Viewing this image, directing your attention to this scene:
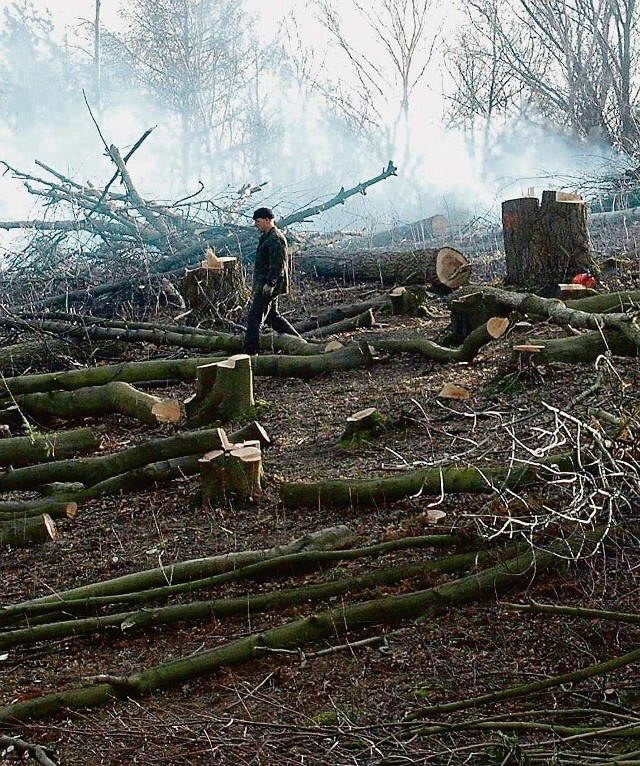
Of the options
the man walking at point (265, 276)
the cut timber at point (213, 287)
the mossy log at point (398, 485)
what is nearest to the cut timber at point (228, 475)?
the mossy log at point (398, 485)

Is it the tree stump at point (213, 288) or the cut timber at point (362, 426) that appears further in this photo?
the tree stump at point (213, 288)

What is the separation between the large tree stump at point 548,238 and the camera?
10.8 metres

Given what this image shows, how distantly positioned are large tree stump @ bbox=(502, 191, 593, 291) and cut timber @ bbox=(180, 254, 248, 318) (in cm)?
326

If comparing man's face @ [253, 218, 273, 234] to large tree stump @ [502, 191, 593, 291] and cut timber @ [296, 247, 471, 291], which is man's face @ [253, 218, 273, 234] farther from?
cut timber @ [296, 247, 471, 291]

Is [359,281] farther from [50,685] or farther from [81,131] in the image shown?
[81,131]

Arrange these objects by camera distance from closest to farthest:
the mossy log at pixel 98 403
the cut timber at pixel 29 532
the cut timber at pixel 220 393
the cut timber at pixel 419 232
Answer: the cut timber at pixel 29 532
the cut timber at pixel 220 393
the mossy log at pixel 98 403
the cut timber at pixel 419 232

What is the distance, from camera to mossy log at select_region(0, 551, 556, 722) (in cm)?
411

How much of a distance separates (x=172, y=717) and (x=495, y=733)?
1.23 metres

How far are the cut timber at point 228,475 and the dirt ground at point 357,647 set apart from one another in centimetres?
10

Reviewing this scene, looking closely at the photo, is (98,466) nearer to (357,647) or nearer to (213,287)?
(357,647)

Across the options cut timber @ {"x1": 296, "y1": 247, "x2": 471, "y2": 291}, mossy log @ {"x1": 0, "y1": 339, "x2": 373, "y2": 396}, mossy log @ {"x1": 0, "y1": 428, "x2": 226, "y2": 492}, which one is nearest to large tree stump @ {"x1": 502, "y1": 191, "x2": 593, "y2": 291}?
cut timber @ {"x1": 296, "y1": 247, "x2": 471, "y2": 291}

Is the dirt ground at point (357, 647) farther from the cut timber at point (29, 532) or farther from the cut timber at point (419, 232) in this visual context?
the cut timber at point (419, 232)

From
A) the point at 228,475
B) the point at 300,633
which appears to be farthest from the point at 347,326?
the point at 300,633

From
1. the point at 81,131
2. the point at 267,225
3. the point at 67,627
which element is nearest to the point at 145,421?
the point at 267,225
